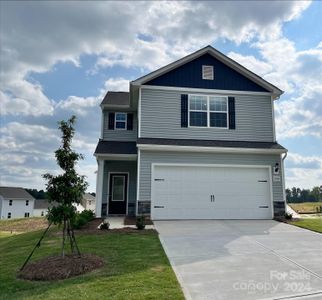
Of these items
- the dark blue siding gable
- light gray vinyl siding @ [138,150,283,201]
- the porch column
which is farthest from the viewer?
the porch column

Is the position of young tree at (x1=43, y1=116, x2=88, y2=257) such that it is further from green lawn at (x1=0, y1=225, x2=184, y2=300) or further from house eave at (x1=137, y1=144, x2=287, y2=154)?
house eave at (x1=137, y1=144, x2=287, y2=154)

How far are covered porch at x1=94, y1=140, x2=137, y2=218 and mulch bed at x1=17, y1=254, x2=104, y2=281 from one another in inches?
338

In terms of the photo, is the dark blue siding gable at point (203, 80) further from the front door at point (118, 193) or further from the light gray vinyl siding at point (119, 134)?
the front door at point (118, 193)

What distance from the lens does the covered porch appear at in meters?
15.3

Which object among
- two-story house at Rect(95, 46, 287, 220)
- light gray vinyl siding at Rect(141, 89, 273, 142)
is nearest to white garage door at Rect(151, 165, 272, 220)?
two-story house at Rect(95, 46, 287, 220)

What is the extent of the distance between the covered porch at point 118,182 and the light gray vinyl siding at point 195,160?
238 cm

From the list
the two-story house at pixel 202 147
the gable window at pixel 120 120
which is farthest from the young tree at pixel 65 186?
the gable window at pixel 120 120

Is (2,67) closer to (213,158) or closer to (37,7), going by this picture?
(37,7)

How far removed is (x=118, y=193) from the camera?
16.1 m

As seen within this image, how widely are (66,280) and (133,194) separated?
1067 centimetres

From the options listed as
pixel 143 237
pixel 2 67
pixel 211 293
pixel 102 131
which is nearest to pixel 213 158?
pixel 143 237

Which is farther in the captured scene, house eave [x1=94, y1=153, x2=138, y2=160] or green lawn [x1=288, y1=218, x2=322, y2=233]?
house eave [x1=94, y1=153, x2=138, y2=160]

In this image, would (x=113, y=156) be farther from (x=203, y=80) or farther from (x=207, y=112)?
(x=203, y=80)

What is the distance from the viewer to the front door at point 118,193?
15812mm
